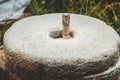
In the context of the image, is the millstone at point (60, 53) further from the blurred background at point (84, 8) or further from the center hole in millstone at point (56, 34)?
the blurred background at point (84, 8)

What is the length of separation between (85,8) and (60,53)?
1965mm

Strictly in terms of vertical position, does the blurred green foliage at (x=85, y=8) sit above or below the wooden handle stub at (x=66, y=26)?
below

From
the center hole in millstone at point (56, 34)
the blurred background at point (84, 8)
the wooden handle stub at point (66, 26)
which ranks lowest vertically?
the blurred background at point (84, 8)

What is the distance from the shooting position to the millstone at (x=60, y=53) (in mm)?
2797

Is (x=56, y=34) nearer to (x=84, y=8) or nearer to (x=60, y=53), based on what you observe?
(x=60, y=53)

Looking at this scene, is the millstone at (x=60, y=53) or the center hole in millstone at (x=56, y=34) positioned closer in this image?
the millstone at (x=60, y=53)

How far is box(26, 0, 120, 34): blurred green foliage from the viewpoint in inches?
179

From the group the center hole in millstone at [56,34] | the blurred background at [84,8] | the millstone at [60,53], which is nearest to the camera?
the millstone at [60,53]

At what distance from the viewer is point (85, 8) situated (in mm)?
4688

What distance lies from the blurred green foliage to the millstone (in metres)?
1.35

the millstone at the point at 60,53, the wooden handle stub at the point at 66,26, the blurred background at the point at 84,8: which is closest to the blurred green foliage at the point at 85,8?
the blurred background at the point at 84,8

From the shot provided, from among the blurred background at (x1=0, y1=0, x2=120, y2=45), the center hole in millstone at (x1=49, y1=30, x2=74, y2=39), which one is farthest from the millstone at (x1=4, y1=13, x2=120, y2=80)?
the blurred background at (x1=0, y1=0, x2=120, y2=45)

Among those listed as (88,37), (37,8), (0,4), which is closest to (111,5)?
(37,8)

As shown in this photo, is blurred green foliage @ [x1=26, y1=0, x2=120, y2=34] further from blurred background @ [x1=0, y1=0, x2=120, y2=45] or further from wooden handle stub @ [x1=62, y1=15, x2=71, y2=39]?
wooden handle stub @ [x1=62, y1=15, x2=71, y2=39]
